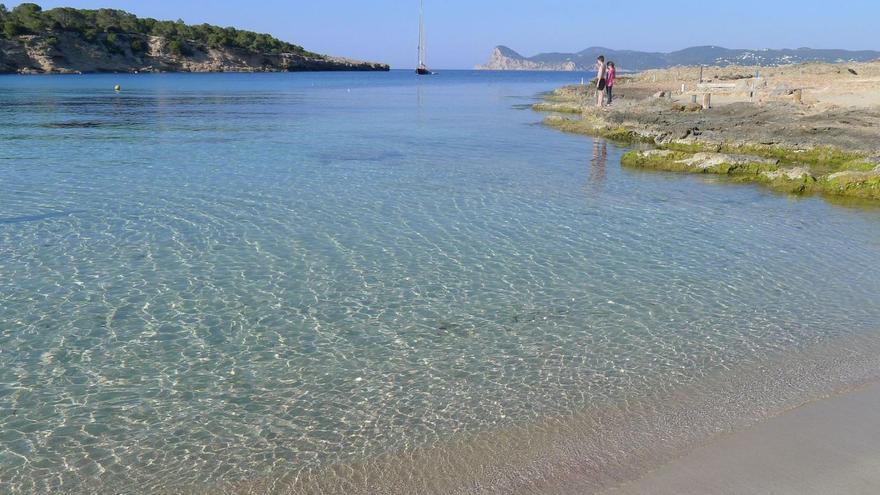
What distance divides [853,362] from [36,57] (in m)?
131

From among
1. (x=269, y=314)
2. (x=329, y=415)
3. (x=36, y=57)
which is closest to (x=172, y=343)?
(x=269, y=314)

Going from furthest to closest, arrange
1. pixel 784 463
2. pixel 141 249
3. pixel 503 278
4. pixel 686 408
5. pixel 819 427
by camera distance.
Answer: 1. pixel 141 249
2. pixel 503 278
3. pixel 686 408
4. pixel 819 427
5. pixel 784 463

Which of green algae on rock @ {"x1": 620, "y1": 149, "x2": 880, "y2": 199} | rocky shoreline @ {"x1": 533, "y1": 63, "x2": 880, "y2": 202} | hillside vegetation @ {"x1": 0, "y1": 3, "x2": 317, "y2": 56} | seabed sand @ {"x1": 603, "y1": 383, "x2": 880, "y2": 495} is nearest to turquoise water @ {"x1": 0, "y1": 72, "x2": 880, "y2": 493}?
seabed sand @ {"x1": 603, "y1": 383, "x2": 880, "y2": 495}

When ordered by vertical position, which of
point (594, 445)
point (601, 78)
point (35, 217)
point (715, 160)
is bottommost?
point (594, 445)

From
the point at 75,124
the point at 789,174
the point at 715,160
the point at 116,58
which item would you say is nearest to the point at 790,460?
the point at 789,174

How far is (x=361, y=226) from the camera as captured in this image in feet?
45.2

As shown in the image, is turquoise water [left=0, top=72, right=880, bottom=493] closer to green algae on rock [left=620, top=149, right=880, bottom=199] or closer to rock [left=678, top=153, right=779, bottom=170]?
green algae on rock [left=620, top=149, right=880, bottom=199]

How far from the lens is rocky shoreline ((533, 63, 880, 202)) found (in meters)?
19.4

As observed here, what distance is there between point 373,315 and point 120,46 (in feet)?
473

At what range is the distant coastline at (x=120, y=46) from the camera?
11331 centimetres

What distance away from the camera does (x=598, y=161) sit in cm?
2359

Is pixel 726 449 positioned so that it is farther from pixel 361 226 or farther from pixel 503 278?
pixel 361 226

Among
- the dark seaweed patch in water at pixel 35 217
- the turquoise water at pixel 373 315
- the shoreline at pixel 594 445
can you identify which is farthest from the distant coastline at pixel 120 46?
the shoreline at pixel 594 445

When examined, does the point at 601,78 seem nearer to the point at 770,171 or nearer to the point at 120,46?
the point at 770,171
